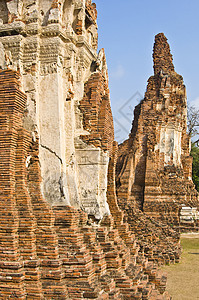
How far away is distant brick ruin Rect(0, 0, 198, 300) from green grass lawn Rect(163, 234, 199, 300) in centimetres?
115

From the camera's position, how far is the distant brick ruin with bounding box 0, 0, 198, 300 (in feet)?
18.4

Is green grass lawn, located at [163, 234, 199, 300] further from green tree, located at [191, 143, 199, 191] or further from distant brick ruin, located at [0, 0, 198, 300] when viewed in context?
green tree, located at [191, 143, 199, 191]

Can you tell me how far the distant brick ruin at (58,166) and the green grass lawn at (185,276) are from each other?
1.15 m

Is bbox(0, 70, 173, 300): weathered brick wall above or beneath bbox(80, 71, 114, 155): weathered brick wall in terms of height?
beneath

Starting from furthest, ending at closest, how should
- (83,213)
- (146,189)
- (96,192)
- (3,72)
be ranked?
1. (146,189)
2. (96,192)
3. (83,213)
4. (3,72)

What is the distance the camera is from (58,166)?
6.57 meters

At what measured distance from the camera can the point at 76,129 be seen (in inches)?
296

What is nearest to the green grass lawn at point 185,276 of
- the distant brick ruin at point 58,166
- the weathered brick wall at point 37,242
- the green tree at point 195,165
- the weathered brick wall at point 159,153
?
the distant brick ruin at point 58,166

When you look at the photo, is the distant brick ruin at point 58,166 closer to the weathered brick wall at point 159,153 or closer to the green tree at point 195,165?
the weathered brick wall at point 159,153

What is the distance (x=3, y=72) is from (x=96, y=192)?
2731 millimetres

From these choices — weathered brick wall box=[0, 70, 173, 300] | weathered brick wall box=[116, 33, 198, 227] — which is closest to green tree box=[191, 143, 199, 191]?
weathered brick wall box=[116, 33, 198, 227]

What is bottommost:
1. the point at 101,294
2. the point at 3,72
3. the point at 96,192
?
the point at 101,294

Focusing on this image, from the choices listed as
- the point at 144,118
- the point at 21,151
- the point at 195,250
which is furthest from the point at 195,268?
the point at 144,118

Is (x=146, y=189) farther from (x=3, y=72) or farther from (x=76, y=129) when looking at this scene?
(x=3, y=72)
